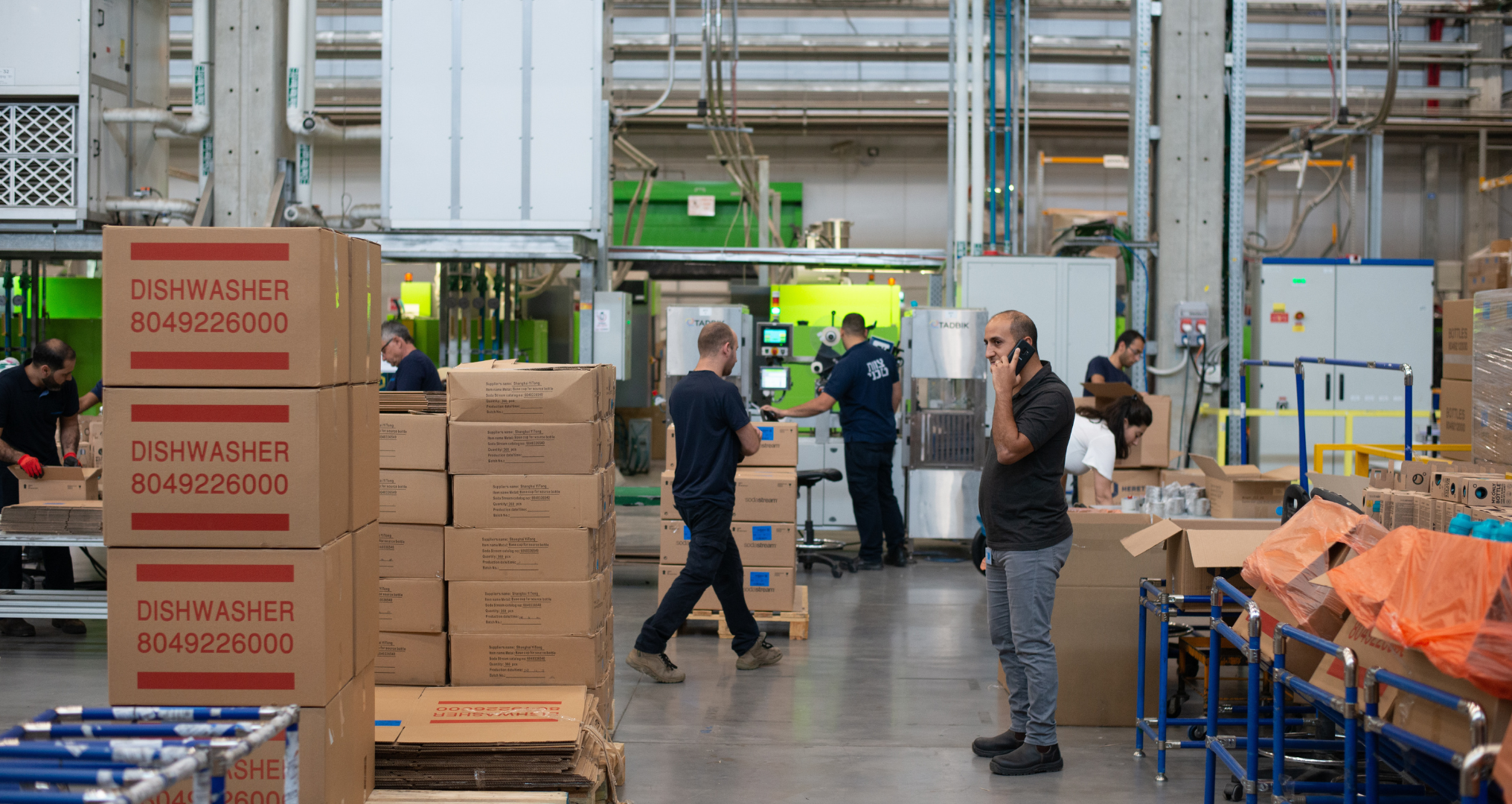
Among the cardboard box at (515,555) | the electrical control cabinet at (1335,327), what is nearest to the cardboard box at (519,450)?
the cardboard box at (515,555)

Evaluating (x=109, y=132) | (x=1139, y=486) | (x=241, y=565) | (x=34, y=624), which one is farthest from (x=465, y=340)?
(x=241, y=565)

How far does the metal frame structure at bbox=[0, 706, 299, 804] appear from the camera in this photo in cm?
149

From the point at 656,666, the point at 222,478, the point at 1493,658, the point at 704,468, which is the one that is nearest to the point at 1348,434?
the point at 704,468

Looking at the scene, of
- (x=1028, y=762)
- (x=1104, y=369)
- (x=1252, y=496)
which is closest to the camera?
(x=1028, y=762)

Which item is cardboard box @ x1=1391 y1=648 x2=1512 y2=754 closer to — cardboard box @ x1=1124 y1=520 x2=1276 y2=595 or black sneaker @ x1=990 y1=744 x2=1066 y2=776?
cardboard box @ x1=1124 y1=520 x2=1276 y2=595

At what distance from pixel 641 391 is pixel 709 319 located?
14.6 feet

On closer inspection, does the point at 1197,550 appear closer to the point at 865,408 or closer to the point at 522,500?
the point at 522,500

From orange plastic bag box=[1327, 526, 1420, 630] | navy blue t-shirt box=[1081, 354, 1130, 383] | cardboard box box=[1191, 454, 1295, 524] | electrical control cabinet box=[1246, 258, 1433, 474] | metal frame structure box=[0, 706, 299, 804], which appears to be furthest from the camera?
electrical control cabinet box=[1246, 258, 1433, 474]

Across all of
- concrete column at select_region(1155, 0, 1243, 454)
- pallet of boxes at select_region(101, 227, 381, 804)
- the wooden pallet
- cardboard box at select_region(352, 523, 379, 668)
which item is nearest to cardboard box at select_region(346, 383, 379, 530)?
cardboard box at select_region(352, 523, 379, 668)

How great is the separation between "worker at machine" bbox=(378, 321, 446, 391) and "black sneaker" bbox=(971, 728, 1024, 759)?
3.51m

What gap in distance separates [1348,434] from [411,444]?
244 inches

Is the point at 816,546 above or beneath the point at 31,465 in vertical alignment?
beneath

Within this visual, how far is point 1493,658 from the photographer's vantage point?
1973 mm

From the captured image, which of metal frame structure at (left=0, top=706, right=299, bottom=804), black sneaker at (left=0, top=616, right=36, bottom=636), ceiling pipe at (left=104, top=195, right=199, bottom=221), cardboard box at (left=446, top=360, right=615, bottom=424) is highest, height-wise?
ceiling pipe at (left=104, top=195, right=199, bottom=221)
